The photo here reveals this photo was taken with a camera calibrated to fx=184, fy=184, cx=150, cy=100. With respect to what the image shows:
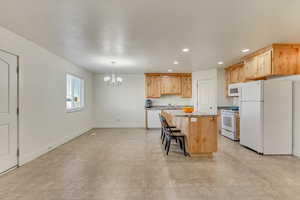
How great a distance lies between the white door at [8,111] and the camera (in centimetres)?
305

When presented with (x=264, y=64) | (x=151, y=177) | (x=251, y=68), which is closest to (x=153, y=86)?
(x=251, y=68)

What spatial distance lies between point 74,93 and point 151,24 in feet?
15.0

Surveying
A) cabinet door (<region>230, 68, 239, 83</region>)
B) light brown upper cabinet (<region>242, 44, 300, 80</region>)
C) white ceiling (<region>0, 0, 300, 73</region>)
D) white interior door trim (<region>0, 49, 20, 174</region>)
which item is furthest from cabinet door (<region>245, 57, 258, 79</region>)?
white interior door trim (<region>0, 49, 20, 174</region>)

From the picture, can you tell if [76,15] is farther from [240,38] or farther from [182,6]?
[240,38]

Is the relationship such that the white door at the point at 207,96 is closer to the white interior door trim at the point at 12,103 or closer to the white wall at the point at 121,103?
the white wall at the point at 121,103

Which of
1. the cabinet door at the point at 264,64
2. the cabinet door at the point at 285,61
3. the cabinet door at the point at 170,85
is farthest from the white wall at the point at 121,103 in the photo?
the cabinet door at the point at 285,61

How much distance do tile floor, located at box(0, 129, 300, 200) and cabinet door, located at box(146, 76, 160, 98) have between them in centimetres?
392

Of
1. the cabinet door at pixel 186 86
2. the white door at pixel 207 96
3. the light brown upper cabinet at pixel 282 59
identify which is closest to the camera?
the light brown upper cabinet at pixel 282 59

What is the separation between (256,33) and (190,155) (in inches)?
106

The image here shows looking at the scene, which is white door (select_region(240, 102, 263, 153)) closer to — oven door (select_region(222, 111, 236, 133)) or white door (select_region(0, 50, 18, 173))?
oven door (select_region(222, 111, 236, 133))

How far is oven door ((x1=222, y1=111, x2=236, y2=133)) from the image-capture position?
A: 549cm

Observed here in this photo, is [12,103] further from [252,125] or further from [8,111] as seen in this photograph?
[252,125]

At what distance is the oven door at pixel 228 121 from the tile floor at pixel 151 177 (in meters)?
1.21

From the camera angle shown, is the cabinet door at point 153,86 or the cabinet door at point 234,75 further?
the cabinet door at point 153,86
